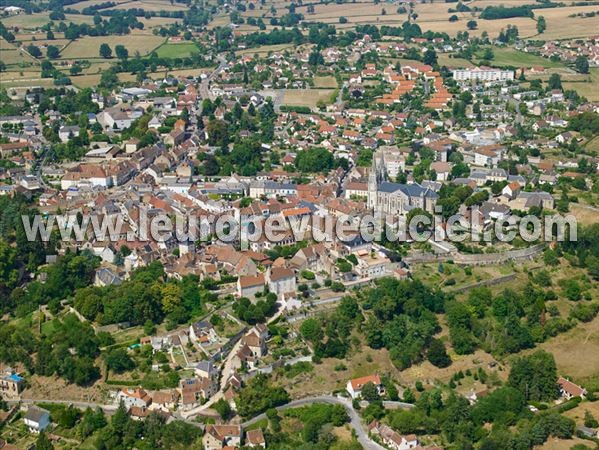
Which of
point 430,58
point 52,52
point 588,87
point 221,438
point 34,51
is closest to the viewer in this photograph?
A: point 221,438

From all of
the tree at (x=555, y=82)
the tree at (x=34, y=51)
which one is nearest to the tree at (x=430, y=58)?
the tree at (x=555, y=82)

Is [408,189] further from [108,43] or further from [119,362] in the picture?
[108,43]

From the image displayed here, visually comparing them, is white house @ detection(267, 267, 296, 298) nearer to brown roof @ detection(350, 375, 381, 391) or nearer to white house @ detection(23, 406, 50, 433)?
brown roof @ detection(350, 375, 381, 391)

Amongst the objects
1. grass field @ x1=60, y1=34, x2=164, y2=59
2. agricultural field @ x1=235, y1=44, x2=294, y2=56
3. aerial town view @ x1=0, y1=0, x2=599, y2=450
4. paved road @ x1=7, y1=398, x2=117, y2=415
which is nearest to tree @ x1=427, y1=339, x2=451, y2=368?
aerial town view @ x1=0, y1=0, x2=599, y2=450

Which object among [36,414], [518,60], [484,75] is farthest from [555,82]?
[36,414]

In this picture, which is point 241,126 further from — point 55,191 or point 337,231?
point 337,231

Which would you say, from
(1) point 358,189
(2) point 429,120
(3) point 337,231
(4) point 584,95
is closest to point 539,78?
(4) point 584,95
